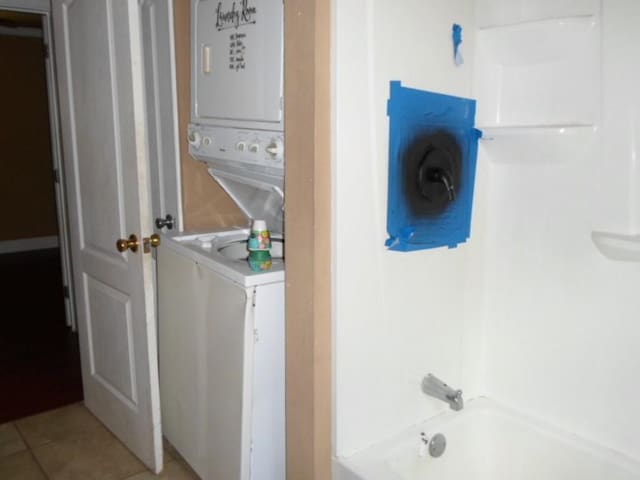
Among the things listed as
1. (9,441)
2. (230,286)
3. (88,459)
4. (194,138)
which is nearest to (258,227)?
(230,286)

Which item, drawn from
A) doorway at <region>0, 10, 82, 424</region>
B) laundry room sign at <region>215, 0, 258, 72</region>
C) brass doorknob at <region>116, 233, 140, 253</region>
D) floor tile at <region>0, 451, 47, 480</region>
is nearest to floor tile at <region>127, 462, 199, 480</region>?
floor tile at <region>0, 451, 47, 480</region>

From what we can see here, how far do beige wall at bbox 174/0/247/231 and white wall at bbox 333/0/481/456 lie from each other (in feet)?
3.28

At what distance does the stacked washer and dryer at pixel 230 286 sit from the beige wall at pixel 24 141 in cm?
435

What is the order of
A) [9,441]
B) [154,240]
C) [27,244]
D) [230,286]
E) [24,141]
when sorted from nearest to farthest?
[230,286] → [154,240] → [9,441] → [24,141] → [27,244]

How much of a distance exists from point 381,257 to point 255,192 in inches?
28.2

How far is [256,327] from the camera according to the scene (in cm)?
162

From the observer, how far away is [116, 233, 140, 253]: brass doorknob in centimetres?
196

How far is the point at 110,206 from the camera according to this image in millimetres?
2111

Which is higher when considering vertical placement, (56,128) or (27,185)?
(56,128)

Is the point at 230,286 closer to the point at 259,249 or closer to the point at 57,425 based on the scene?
the point at 259,249

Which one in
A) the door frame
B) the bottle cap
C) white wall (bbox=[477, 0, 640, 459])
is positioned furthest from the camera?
the door frame

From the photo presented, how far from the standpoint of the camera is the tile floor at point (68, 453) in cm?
209

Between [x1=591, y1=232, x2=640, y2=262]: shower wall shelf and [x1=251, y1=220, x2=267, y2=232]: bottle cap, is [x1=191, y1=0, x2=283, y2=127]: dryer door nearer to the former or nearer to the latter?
[x1=251, y1=220, x2=267, y2=232]: bottle cap

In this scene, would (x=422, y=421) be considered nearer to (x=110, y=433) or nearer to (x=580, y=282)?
(x=580, y=282)
